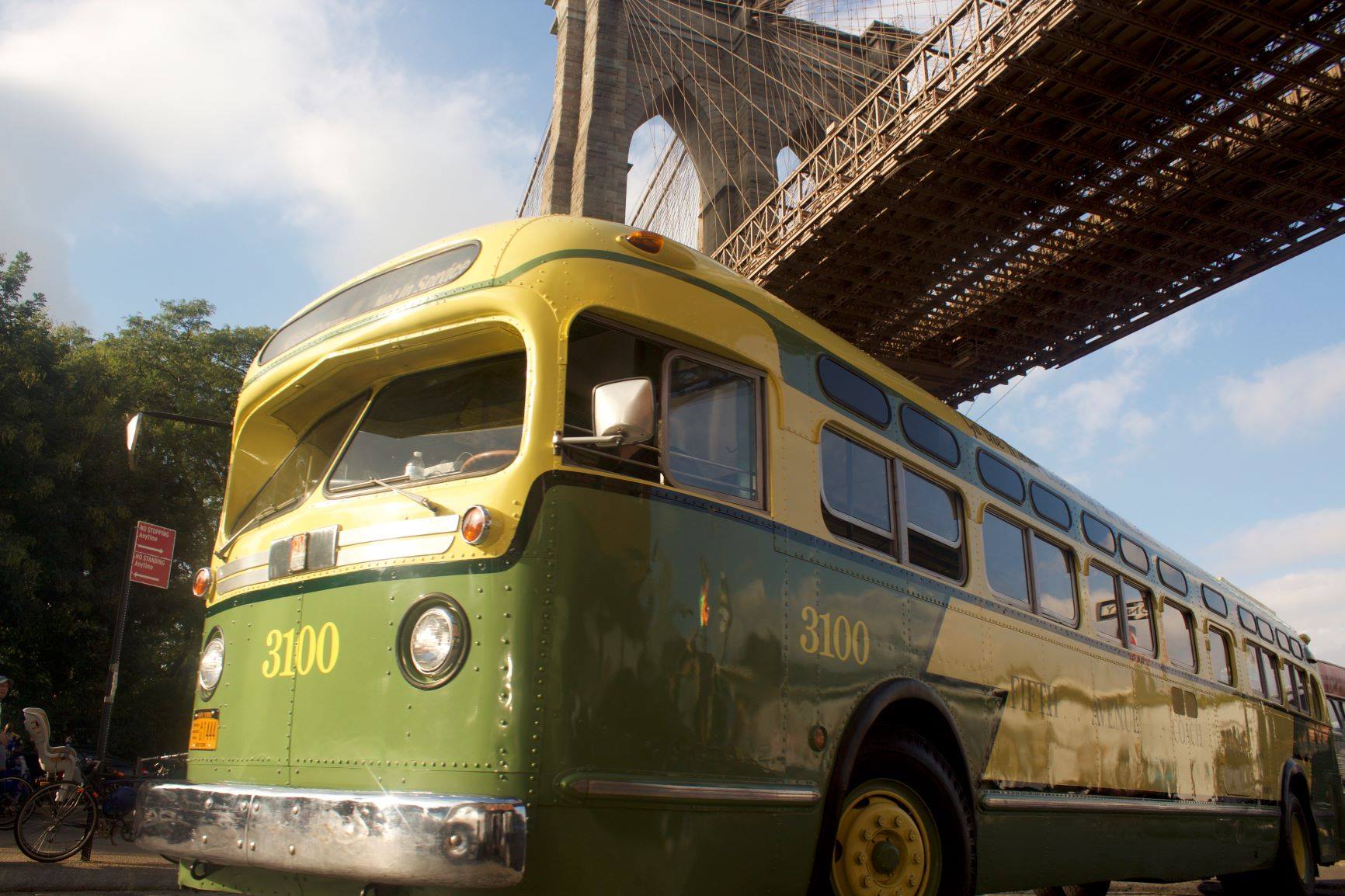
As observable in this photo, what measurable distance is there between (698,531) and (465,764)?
110 centimetres

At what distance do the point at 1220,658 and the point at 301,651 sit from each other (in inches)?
305

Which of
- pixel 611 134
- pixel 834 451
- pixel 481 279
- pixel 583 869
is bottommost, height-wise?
pixel 583 869

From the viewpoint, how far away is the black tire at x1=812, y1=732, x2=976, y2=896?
161 inches

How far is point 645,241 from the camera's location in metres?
3.98

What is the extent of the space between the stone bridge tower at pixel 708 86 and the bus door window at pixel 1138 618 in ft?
79.2

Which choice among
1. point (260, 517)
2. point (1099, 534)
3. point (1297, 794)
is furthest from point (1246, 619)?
point (260, 517)

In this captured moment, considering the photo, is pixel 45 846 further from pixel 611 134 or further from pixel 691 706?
pixel 611 134

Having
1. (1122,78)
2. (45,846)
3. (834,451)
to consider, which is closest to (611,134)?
(1122,78)

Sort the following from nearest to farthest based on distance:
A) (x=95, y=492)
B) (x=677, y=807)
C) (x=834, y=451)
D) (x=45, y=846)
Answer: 1. (x=677, y=807)
2. (x=834, y=451)
3. (x=45, y=846)
4. (x=95, y=492)

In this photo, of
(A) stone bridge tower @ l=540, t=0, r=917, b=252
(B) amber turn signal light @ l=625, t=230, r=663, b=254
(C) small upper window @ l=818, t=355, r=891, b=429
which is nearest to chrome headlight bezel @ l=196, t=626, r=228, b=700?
(B) amber turn signal light @ l=625, t=230, r=663, b=254

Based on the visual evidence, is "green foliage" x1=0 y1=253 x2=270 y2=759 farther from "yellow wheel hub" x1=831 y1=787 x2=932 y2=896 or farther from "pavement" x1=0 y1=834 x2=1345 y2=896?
"yellow wheel hub" x1=831 y1=787 x2=932 y2=896

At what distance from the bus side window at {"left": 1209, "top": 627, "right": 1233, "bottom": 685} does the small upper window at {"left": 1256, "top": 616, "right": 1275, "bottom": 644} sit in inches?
47.2

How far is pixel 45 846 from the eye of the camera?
27.8ft

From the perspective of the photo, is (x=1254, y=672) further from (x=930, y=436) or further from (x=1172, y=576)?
(x=930, y=436)
